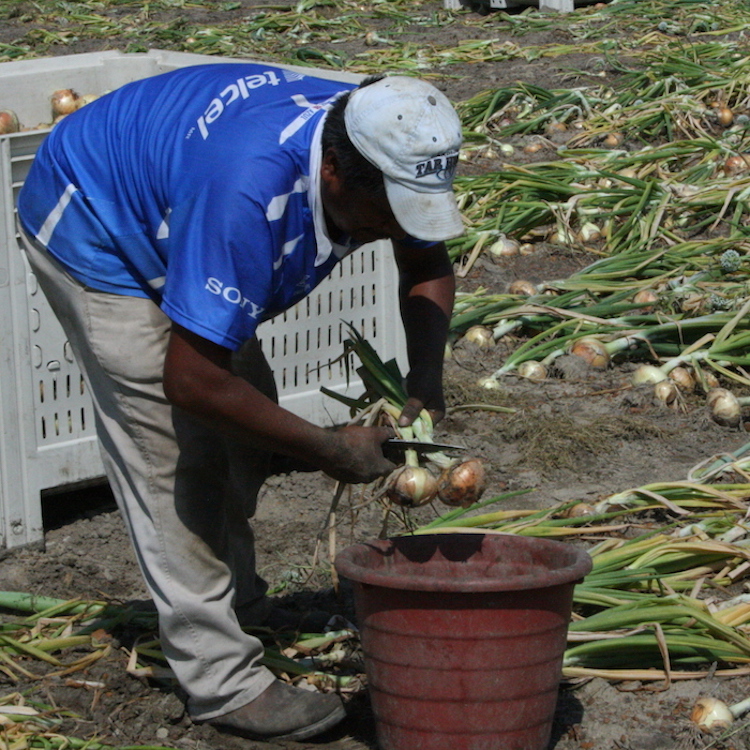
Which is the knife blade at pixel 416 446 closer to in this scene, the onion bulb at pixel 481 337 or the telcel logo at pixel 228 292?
the telcel logo at pixel 228 292

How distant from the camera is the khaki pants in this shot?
233cm

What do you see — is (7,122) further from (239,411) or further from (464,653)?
(464,653)

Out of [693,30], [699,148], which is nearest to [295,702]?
[699,148]

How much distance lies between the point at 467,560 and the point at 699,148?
4493 mm

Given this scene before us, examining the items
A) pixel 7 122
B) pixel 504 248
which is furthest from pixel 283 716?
pixel 504 248

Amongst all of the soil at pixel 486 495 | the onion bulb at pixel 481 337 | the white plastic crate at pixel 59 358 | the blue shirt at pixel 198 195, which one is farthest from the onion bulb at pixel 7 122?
→ the onion bulb at pixel 481 337

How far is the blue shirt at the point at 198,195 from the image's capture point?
1951 mm

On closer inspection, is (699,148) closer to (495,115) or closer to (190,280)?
(495,115)

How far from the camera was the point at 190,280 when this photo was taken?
1.95 m

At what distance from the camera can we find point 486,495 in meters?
3.66

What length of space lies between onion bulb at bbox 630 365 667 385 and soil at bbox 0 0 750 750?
41 mm

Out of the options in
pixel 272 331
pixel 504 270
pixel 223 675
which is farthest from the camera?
pixel 504 270

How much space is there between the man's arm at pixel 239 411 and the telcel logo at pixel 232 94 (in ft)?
1.35

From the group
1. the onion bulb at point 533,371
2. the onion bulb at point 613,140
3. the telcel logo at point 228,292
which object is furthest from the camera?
the onion bulb at point 613,140
